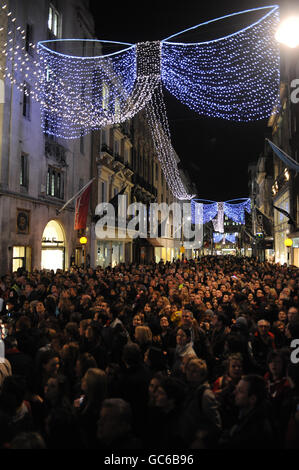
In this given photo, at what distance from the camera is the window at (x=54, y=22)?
77.8 ft

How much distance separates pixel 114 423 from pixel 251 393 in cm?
137

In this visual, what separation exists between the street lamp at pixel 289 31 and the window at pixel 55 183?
18.7 meters

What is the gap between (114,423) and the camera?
322 centimetres

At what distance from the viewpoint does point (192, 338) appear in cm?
695

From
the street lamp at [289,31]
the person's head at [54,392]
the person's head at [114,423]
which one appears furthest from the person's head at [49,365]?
the street lamp at [289,31]

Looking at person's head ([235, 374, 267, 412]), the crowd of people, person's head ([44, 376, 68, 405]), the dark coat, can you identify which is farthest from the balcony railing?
the dark coat

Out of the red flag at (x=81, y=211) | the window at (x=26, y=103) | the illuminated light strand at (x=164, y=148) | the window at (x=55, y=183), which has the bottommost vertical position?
the red flag at (x=81, y=211)

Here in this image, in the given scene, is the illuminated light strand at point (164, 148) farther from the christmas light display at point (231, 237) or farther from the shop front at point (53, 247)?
the christmas light display at point (231, 237)

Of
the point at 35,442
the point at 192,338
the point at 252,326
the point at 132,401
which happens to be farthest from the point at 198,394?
the point at 252,326

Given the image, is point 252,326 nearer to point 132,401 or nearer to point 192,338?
point 192,338

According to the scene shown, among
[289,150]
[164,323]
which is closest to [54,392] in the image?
[164,323]

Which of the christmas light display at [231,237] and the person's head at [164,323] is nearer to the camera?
the person's head at [164,323]

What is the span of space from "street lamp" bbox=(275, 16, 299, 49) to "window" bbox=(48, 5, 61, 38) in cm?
2034
